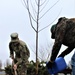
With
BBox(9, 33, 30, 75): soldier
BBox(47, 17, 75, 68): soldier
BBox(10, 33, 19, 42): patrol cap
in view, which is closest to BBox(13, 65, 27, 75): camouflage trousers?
BBox(9, 33, 30, 75): soldier

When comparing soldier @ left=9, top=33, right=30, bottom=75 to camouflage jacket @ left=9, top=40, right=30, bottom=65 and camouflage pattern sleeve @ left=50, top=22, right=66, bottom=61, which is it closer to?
camouflage jacket @ left=9, top=40, right=30, bottom=65

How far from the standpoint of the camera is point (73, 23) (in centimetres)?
487

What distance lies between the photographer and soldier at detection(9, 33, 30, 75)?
10180 mm

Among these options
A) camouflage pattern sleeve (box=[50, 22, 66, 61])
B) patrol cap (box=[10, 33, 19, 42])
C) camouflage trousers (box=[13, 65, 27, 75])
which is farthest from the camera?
camouflage trousers (box=[13, 65, 27, 75])

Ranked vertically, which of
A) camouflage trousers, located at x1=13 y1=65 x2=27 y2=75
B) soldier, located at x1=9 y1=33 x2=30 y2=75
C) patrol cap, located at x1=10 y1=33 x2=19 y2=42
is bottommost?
camouflage trousers, located at x1=13 y1=65 x2=27 y2=75

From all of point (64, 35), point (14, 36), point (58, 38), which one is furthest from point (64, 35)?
point (14, 36)

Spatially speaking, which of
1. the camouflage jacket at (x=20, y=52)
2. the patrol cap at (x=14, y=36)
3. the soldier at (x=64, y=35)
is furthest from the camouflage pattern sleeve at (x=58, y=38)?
the camouflage jacket at (x=20, y=52)

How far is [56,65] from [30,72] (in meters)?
9.59

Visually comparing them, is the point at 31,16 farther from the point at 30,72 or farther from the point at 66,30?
the point at 66,30

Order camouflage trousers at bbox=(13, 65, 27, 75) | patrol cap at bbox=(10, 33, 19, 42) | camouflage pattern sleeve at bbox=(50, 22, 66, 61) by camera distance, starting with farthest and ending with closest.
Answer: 1. camouflage trousers at bbox=(13, 65, 27, 75)
2. patrol cap at bbox=(10, 33, 19, 42)
3. camouflage pattern sleeve at bbox=(50, 22, 66, 61)

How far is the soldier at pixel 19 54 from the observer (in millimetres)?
10180

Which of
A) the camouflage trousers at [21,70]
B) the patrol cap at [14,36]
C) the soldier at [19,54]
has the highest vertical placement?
the patrol cap at [14,36]

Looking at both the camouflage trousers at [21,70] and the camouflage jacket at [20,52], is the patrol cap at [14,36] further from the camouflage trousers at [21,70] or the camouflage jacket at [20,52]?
the camouflage trousers at [21,70]

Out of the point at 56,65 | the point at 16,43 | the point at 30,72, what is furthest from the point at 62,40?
the point at 30,72
